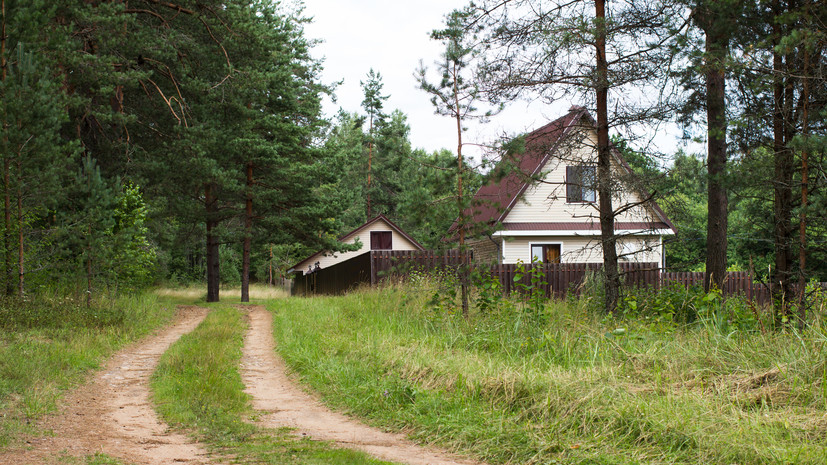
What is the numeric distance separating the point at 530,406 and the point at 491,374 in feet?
2.59

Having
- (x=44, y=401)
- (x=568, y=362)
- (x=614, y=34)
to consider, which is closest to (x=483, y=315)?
(x=568, y=362)

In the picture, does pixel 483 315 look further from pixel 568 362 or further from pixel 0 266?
pixel 0 266

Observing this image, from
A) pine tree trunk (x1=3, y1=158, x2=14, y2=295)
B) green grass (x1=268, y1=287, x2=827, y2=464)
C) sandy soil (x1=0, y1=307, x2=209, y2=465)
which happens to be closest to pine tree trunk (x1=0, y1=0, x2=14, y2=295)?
pine tree trunk (x1=3, y1=158, x2=14, y2=295)

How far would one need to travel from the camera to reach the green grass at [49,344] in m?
6.41

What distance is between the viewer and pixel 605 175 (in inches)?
394

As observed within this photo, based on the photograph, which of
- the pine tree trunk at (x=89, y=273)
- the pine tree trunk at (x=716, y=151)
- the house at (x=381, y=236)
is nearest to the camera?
the pine tree trunk at (x=716, y=151)

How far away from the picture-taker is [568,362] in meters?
6.79

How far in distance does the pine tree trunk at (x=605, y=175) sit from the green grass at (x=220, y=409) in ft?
19.2

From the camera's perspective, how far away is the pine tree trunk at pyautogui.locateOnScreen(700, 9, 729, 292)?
32.3 ft

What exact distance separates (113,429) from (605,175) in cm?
764

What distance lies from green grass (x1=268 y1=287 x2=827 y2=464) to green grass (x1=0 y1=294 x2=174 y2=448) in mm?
2925

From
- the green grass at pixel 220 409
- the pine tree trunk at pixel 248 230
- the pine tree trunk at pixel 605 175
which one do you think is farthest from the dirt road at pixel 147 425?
the pine tree trunk at pixel 248 230

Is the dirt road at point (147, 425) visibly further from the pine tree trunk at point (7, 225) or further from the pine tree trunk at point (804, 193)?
the pine tree trunk at point (804, 193)

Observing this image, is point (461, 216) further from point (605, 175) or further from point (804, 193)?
point (804, 193)
